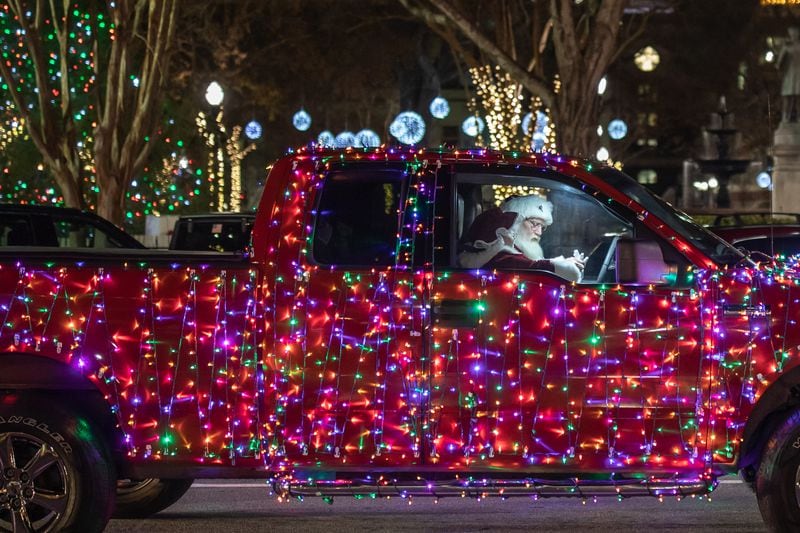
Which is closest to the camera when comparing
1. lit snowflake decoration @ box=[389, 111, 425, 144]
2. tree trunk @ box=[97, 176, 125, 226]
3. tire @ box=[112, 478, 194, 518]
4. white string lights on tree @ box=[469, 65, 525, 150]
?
tire @ box=[112, 478, 194, 518]

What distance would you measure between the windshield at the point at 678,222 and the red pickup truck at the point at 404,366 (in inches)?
0.6

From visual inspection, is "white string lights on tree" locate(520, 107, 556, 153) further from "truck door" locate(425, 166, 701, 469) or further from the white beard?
"truck door" locate(425, 166, 701, 469)

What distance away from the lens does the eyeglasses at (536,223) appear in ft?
22.6

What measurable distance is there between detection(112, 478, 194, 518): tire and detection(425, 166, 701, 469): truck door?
82.7 inches

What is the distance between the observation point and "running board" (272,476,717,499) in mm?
6531

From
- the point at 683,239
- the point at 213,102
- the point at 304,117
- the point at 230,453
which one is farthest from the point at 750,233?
the point at 304,117

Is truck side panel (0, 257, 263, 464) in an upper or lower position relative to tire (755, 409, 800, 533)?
upper

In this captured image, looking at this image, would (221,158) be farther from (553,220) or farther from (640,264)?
(640,264)

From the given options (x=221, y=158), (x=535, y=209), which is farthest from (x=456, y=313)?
(x=221, y=158)

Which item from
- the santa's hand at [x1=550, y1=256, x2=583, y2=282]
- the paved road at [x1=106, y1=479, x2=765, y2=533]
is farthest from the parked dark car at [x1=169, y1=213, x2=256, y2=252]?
the santa's hand at [x1=550, y1=256, x2=583, y2=282]

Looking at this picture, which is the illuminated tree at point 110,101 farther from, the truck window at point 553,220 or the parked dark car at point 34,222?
the truck window at point 553,220

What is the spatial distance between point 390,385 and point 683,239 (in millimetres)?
1541

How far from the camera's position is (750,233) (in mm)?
14141

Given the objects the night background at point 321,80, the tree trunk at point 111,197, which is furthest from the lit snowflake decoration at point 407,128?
the tree trunk at point 111,197
